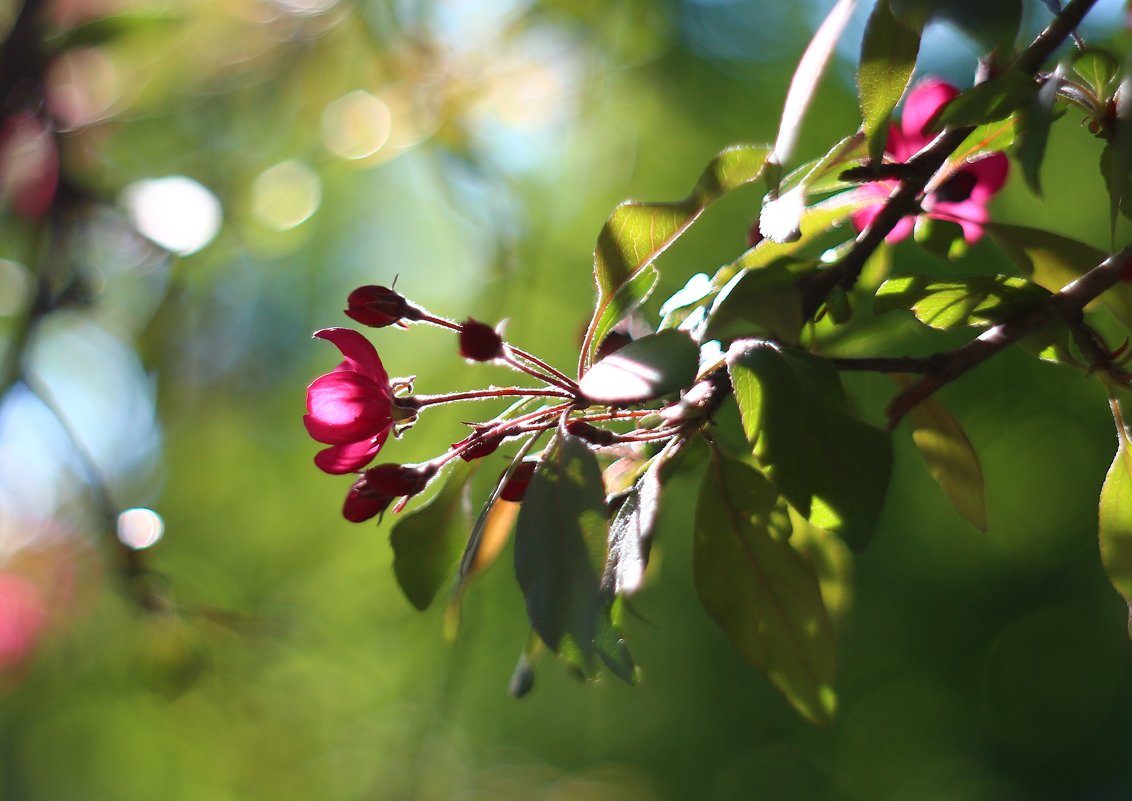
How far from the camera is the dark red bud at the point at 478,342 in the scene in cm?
41

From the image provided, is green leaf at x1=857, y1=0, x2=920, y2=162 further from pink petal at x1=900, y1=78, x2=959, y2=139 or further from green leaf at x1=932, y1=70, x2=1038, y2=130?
pink petal at x1=900, y1=78, x2=959, y2=139

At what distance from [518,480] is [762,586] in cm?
13

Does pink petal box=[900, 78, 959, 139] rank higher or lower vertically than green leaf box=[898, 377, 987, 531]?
higher

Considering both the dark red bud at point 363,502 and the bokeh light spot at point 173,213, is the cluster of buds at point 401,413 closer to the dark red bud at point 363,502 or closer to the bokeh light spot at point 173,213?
the dark red bud at point 363,502

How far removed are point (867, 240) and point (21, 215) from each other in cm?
134

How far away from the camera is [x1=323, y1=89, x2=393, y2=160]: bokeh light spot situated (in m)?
1.47

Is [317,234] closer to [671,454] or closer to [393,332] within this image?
[393,332]

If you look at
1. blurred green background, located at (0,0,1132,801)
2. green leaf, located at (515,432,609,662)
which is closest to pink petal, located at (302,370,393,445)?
green leaf, located at (515,432,609,662)

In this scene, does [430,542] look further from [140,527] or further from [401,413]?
[140,527]

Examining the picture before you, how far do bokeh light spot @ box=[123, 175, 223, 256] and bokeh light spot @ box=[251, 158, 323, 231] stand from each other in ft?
0.58

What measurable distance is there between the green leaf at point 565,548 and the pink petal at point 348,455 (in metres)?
0.12

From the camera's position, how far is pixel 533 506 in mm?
359

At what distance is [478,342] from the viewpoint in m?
0.41

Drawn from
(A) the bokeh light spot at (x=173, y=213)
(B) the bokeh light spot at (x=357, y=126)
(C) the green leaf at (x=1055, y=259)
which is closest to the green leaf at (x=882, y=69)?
(C) the green leaf at (x=1055, y=259)
